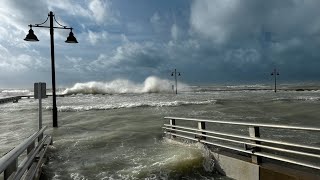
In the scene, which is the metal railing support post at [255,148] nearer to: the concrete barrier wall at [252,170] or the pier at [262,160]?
the pier at [262,160]

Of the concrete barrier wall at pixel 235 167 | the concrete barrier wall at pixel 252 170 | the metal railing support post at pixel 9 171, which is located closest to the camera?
the metal railing support post at pixel 9 171

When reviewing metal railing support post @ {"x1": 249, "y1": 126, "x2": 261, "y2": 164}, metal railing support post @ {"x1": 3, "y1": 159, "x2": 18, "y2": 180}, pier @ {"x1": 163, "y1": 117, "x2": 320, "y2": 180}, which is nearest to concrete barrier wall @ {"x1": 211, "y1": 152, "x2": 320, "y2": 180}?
pier @ {"x1": 163, "y1": 117, "x2": 320, "y2": 180}

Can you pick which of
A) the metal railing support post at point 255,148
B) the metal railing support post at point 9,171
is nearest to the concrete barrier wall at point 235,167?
the metal railing support post at point 255,148

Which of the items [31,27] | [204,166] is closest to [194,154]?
[204,166]

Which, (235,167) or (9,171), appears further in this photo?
(235,167)

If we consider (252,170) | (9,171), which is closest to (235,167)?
(252,170)

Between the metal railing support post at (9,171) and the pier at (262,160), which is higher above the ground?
the metal railing support post at (9,171)

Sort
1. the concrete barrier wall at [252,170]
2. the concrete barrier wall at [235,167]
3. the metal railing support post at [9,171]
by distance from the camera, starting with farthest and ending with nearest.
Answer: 1. the concrete barrier wall at [235,167]
2. the concrete barrier wall at [252,170]
3. the metal railing support post at [9,171]

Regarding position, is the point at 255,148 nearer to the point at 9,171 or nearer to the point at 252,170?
the point at 252,170

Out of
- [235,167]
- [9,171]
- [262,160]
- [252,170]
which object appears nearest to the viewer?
[9,171]

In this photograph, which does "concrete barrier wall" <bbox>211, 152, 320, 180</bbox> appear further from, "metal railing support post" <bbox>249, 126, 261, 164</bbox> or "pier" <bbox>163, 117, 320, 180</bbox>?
"metal railing support post" <bbox>249, 126, 261, 164</bbox>

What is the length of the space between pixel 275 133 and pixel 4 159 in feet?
41.2

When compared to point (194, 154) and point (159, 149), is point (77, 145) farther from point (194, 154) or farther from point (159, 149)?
point (194, 154)

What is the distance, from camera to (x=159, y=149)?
1177cm
